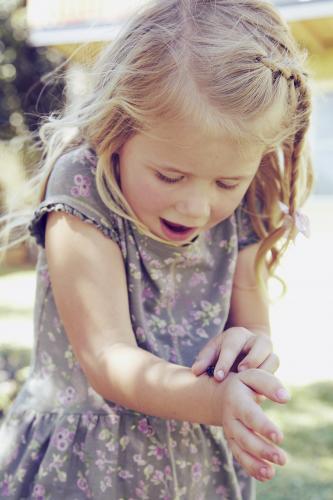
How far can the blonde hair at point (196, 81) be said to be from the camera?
64.9 inches

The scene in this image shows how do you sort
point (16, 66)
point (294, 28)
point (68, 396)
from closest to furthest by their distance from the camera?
point (68, 396) < point (294, 28) < point (16, 66)

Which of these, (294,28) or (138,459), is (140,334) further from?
(294,28)

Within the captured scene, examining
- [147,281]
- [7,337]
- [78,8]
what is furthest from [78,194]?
[78,8]

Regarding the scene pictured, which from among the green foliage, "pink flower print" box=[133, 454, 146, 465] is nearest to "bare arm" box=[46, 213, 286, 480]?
"pink flower print" box=[133, 454, 146, 465]

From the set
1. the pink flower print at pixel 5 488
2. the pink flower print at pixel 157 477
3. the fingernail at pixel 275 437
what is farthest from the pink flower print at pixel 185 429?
the fingernail at pixel 275 437

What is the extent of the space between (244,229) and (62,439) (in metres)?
0.76

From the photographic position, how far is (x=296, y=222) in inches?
79.1

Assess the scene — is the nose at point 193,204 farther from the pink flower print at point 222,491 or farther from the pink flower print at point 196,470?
the pink flower print at point 222,491

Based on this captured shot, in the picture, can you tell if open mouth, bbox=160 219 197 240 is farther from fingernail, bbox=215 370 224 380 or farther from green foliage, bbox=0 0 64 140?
green foliage, bbox=0 0 64 140

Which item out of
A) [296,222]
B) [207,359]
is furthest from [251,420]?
[296,222]

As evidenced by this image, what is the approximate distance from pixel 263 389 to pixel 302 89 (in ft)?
2.65

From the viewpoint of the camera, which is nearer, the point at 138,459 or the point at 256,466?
the point at 256,466

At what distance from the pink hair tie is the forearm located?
0.58m

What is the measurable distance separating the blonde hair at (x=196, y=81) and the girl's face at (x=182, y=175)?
0.09 feet
